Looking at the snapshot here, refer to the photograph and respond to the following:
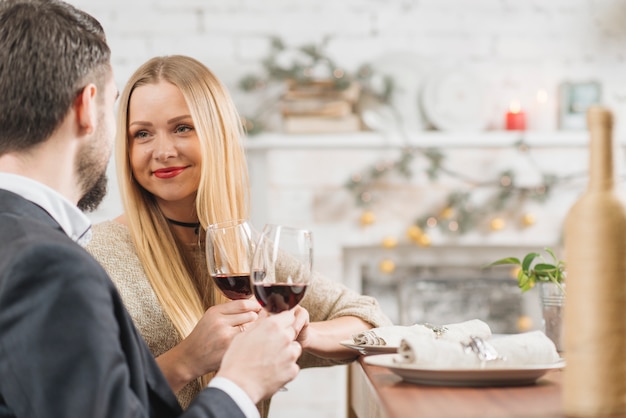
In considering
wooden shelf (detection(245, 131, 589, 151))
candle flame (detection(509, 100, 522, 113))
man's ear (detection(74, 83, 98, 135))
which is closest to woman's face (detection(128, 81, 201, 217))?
man's ear (detection(74, 83, 98, 135))

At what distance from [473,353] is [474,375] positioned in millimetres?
100

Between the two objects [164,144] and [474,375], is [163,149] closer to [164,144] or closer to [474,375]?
[164,144]

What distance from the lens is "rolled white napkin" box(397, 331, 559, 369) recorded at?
1087 mm

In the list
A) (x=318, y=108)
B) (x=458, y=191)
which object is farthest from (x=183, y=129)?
(x=458, y=191)

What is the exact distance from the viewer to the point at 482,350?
117 cm

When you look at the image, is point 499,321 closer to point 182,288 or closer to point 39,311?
point 182,288

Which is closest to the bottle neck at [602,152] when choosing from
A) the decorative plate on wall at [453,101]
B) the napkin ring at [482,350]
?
the napkin ring at [482,350]

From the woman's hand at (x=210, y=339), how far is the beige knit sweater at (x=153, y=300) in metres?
0.24

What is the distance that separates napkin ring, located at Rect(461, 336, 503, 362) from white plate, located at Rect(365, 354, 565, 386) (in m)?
0.07

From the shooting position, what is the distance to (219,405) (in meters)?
1.01

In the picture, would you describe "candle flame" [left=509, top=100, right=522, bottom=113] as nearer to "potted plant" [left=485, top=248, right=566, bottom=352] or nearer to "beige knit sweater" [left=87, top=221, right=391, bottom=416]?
"beige knit sweater" [left=87, top=221, right=391, bottom=416]

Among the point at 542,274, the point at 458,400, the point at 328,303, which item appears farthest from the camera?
the point at 328,303

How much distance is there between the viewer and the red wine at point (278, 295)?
47.9 inches

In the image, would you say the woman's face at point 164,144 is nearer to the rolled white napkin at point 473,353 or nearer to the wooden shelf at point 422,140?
the rolled white napkin at point 473,353
